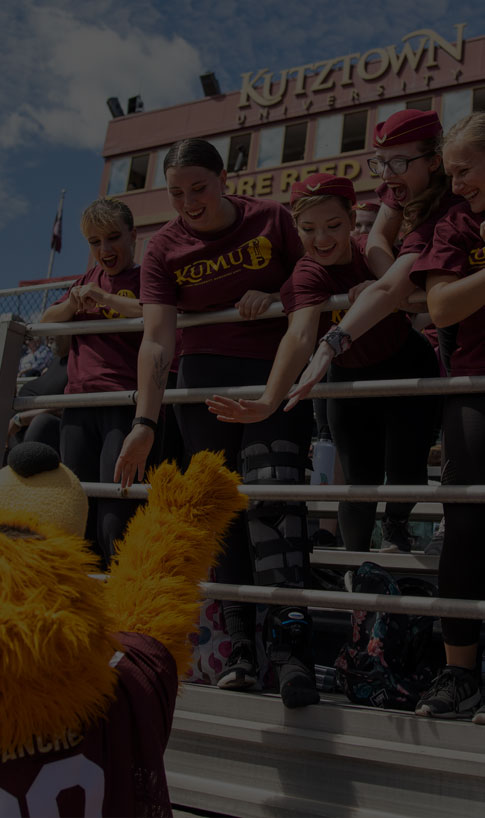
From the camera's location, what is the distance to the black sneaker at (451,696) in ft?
6.10

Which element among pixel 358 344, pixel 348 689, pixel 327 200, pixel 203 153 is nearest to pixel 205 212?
pixel 203 153

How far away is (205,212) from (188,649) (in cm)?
167

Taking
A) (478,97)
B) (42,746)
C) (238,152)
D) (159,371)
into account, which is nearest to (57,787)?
(42,746)

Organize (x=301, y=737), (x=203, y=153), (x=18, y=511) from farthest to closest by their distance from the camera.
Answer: (x=203, y=153)
(x=301, y=737)
(x=18, y=511)

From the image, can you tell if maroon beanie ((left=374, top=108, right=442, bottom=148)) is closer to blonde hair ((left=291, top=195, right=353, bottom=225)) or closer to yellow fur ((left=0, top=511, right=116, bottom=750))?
blonde hair ((left=291, top=195, right=353, bottom=225))

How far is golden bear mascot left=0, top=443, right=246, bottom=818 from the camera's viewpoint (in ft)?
2.87

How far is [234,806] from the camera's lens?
191 centimetres

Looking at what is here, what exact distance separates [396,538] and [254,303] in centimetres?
144

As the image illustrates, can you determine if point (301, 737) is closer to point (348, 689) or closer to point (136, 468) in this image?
point (348, 689)

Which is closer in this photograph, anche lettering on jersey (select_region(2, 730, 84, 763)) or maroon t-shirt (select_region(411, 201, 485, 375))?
anche lettering on jersey (select_region(2, 730, 84, 763))

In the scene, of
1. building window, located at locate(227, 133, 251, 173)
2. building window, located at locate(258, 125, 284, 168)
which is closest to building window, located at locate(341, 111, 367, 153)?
building window, located at locate(258, 125, 284, 168)

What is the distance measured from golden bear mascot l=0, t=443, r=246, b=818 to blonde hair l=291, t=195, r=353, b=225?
138 centimetres

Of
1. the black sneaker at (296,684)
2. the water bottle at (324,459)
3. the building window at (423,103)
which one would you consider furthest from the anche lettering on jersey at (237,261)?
the building window at (423,103)

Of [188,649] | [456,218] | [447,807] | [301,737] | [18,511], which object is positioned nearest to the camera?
[18,511]
